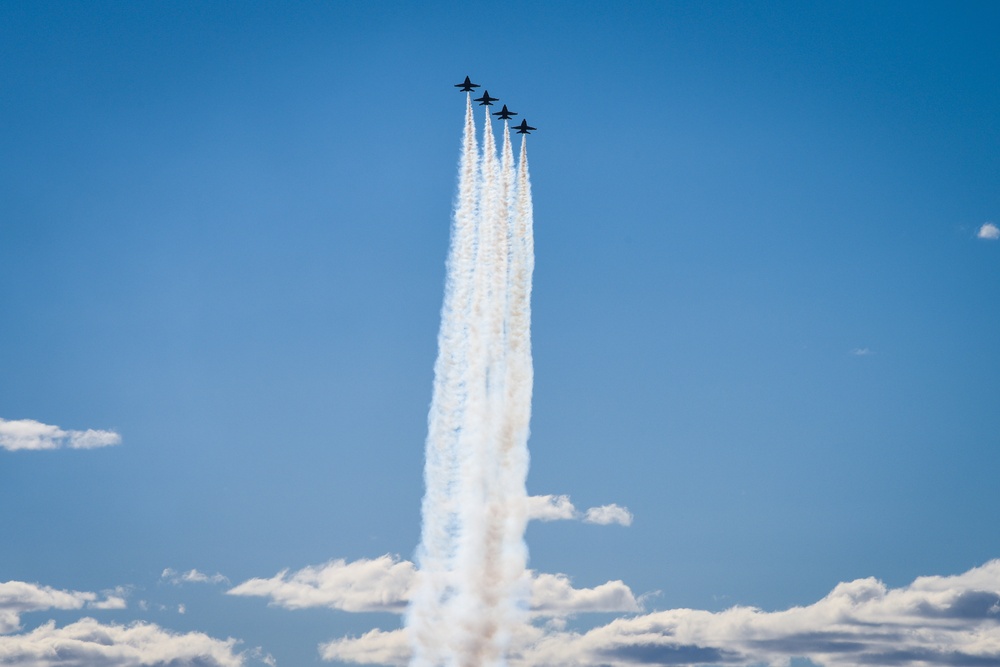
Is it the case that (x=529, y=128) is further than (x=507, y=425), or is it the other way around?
(x=529, y=128)

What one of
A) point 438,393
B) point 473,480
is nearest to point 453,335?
point 438,393

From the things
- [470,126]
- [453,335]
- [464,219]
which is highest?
[470,126]

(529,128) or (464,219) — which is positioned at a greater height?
(529,128)

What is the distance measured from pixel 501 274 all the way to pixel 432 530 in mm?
27144

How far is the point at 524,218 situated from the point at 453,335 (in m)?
14.3

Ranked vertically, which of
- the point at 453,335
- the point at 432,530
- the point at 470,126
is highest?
the point at 470,126

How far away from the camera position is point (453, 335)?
136 m

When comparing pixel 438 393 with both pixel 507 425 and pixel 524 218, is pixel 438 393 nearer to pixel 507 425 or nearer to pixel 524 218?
pixel 507 425

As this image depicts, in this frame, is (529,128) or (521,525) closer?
(521,525)

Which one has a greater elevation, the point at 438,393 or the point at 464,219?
the point at 464,219

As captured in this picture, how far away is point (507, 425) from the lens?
442 ft

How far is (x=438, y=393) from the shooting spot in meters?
135

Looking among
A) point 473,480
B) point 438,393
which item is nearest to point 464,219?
point 438,393

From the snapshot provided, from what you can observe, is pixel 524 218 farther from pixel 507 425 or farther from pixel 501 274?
pixel 507 425
